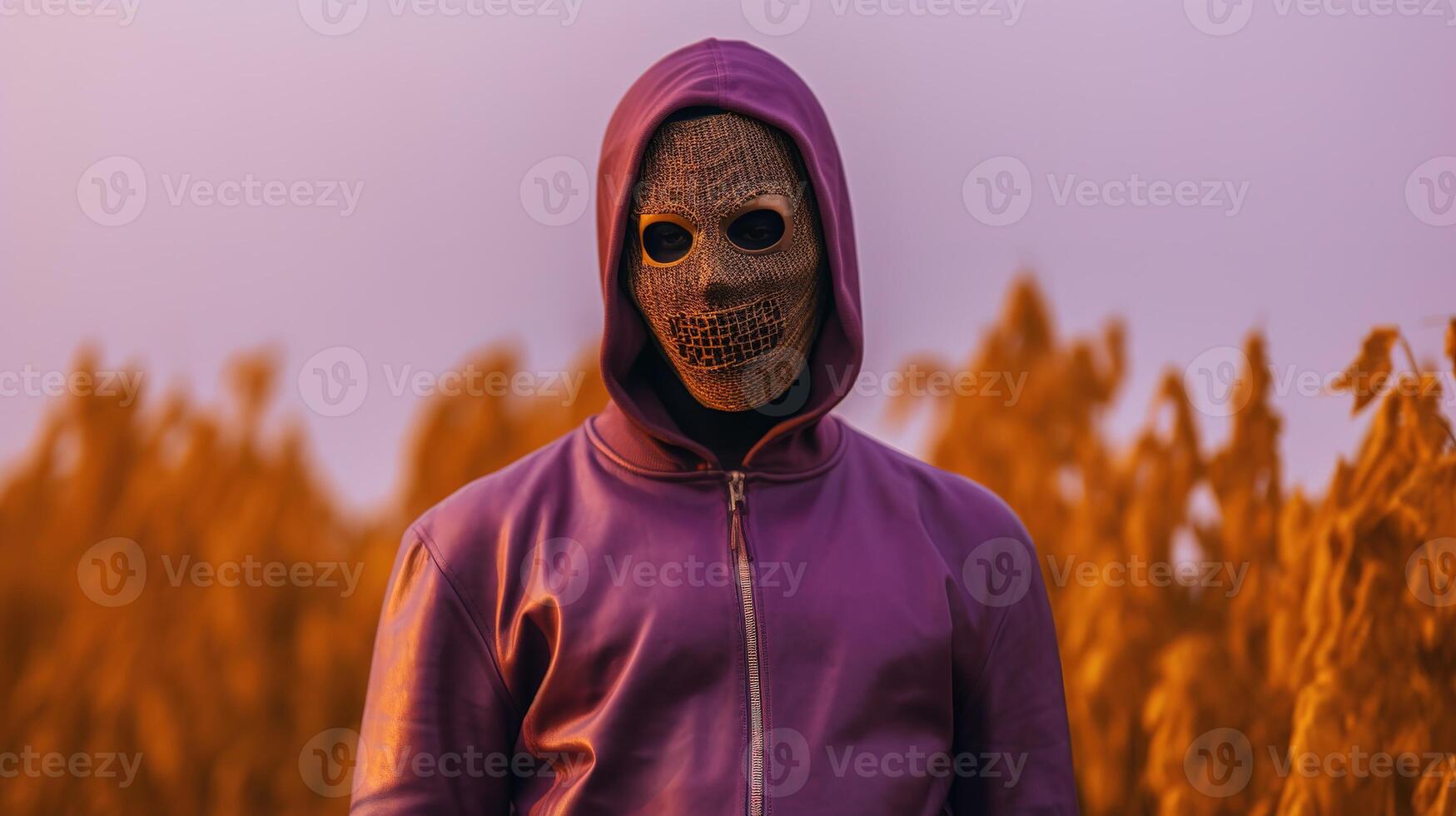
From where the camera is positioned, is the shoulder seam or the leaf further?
the leaf

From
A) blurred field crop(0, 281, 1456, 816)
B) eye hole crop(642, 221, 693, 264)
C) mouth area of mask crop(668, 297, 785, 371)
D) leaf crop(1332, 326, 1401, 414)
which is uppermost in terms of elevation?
eye hole crop(642, 221, 693, 264)

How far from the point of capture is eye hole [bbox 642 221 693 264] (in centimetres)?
179

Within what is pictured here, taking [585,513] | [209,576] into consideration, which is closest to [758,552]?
[585,513]

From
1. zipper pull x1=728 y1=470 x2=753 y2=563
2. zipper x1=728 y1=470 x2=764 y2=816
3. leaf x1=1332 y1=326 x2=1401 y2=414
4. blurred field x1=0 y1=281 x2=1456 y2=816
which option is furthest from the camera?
blurred field x1=0 y1=281 x2=1456 y2=816

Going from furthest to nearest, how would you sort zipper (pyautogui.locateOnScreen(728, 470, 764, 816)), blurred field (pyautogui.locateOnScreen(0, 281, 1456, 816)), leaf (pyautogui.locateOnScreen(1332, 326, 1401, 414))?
→ blurred field (pyautogui.locateOnScreen(0, 281, 1456, 816))
leaf (pyautogui.locateOnScreen(1332, 326, 1401, 414))
zipper (pyautogui.locateOnScreen(728, 470, 764, 816))

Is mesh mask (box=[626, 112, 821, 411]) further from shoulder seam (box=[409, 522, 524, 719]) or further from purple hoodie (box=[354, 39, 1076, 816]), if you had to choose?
shoulder seam (box=[409, 522, 524, 719])

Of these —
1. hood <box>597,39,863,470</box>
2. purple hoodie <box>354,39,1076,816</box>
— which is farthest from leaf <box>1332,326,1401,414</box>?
hood <box>597,39,863,470</box>

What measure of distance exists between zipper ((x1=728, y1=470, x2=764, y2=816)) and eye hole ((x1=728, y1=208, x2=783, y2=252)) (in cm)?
28

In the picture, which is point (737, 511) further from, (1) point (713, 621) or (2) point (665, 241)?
(2) point (665, 241)

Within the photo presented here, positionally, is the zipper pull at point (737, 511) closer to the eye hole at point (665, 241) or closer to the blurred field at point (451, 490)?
the eye hole at point (665, 241)

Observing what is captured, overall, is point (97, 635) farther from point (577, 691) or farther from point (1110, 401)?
point (1110, 401)

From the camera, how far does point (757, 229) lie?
5.86 ft

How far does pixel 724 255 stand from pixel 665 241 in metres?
0.10

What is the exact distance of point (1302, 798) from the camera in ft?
9.04
